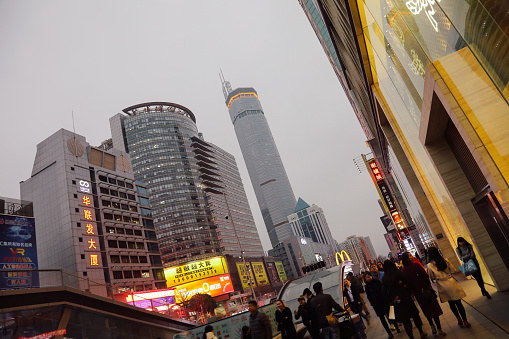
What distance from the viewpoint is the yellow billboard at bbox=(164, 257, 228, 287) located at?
81750 millimetres

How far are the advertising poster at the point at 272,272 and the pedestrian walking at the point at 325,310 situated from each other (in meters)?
112

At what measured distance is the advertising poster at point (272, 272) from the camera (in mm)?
114750

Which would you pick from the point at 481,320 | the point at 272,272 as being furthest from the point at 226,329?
the point at 272,272

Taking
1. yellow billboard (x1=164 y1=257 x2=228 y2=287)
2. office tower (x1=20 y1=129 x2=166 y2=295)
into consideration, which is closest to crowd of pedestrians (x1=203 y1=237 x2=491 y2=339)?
office tower (x1=20 y1=129 x2=166 y2=295)

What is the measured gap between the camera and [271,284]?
110 metres

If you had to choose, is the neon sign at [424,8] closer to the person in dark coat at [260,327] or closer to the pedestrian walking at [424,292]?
the pedestrian walking at [424,292]

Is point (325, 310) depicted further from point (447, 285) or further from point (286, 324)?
point (447, 285)

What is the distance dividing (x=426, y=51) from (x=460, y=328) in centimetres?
536

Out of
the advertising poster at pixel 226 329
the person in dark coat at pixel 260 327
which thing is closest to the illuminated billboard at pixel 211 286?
the advertising poster at pixel 226 329

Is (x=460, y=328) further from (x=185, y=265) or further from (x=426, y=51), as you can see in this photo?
(x=185, y=265)

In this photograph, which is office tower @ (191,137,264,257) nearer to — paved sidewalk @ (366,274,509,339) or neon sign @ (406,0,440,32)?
paved sidewalk @ (366,274,509,339)

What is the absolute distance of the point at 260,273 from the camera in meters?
105

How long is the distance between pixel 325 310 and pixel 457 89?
468cm

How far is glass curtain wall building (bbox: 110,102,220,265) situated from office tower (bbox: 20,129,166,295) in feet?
136
